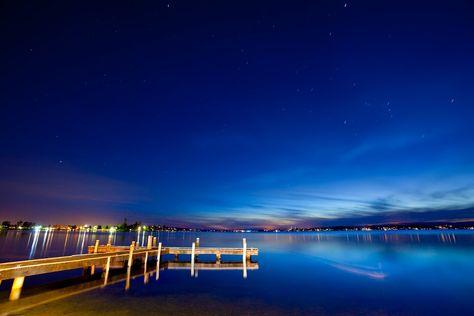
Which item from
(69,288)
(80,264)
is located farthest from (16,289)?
(80,264)

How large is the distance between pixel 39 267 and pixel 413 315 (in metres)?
Result: 21.3

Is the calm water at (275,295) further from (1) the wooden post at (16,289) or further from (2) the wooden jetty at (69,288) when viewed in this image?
(2) the wooden jetty at (69,288)

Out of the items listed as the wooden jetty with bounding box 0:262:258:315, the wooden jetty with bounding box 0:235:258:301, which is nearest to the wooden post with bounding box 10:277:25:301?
the wooden jetty with bounding box 0:235:258:301

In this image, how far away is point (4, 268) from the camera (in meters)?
15.1

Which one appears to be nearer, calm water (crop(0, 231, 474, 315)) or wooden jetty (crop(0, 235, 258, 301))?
calm water (crop(0, 231, 474, 315))

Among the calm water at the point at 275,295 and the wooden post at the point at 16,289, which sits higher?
the wooden post at the point at 16,289

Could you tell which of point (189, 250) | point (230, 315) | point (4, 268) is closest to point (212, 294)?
point (230, 315)

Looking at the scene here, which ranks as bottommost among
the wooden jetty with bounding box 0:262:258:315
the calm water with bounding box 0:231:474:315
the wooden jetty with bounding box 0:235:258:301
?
the calm water with bounding box 0:231:474:315

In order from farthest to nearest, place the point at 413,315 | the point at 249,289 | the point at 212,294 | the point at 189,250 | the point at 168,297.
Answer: the point at 189,250 → the point at 249,289 → the point at 212,294 → the point at 168,297 → the point at 413,315

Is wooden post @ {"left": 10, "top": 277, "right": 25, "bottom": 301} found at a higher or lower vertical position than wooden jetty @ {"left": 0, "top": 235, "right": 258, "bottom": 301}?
lower

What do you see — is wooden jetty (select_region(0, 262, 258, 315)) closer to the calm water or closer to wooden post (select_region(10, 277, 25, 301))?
wooden post (select_region(10, 277, 25, 301))

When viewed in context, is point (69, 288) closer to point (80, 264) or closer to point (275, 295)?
point (80, 264)

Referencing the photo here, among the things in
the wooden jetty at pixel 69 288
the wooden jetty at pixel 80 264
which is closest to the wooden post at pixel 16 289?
the wooden jetty at pixel 80 264

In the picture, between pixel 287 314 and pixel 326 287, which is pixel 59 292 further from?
pixel 326 287
